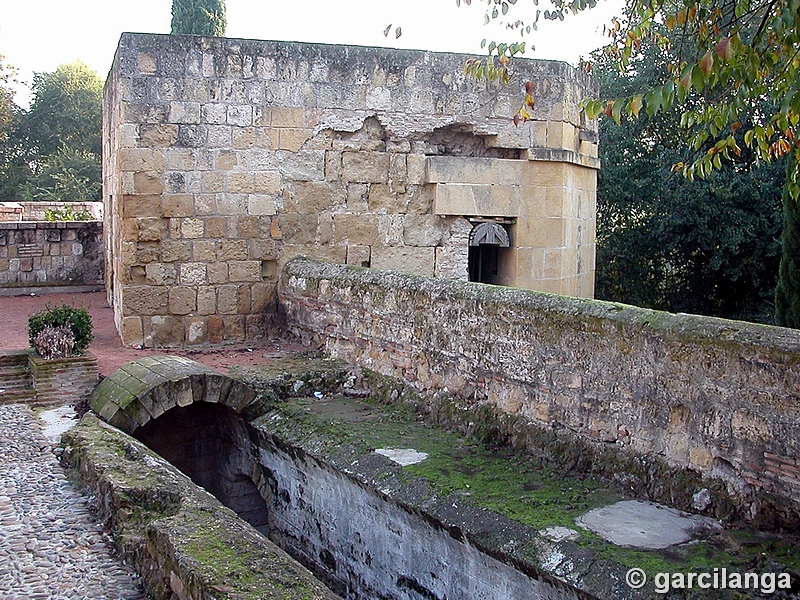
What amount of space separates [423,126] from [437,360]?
13.5ft

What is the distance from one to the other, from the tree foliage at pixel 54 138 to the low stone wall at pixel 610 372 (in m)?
27.4

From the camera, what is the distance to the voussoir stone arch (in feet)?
25.2

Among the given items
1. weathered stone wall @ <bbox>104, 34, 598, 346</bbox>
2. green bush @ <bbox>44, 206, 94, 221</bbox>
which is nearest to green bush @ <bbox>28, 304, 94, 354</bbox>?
weathered stone wall @ <bbox>104, 34, 598, 346</bbox>

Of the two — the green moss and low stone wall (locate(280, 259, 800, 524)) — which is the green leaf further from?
the green moss

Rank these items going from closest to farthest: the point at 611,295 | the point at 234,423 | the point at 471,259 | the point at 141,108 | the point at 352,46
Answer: the point at 234,423 → the point at 141,108 → the point at 352,46 → the point at 471,259 → the point at 611,295

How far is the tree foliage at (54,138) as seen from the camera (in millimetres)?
33000

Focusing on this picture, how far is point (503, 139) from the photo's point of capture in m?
10.9

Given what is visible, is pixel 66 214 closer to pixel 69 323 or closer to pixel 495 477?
pixel 69 323

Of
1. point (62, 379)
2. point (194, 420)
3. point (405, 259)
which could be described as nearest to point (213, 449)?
point (194, 420)

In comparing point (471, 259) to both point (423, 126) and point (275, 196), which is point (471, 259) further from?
point (275, 196)

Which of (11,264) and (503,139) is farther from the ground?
(503,139)

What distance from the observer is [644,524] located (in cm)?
522

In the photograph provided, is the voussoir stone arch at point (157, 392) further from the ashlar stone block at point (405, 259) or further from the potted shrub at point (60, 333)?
the ashlar stone block at point (405, 259)

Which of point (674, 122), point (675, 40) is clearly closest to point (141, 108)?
point (675, 40)
